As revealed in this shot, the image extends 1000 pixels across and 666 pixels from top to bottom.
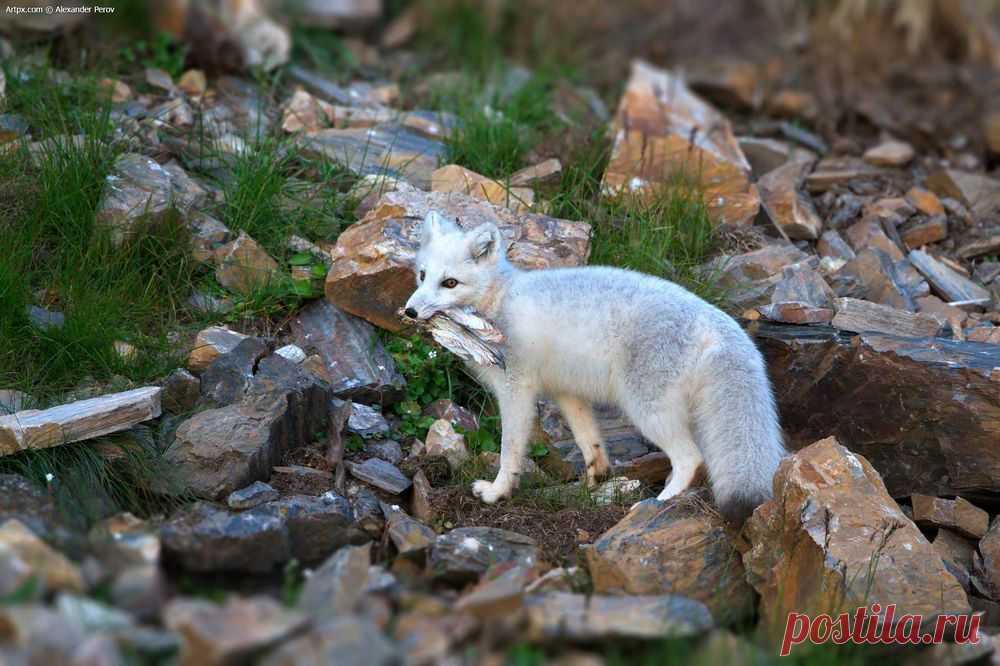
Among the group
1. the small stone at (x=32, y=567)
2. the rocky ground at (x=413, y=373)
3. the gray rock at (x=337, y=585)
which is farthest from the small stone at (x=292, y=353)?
the small stone at (x=32, y=567)

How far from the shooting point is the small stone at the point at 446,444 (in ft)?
19.6

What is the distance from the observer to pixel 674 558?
4.86 meters

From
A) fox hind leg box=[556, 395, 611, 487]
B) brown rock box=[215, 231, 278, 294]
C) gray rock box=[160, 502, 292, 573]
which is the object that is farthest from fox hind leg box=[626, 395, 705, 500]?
brown rock box=[215, 231, 278, 294]

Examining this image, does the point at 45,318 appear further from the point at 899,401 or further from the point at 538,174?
the point at 899,401

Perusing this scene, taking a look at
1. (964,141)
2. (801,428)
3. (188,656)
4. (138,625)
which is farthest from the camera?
(964,141)

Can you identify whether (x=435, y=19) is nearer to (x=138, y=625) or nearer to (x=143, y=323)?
(x=143, y=323)

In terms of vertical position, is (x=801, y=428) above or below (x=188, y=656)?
below

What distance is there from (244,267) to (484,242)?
1781 mm

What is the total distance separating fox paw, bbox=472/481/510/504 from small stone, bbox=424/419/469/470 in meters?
0.32

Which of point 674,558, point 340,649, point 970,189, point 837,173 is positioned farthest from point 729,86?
point 340,649

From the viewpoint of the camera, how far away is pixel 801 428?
6.00 metres

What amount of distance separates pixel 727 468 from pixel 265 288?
2.99 meters

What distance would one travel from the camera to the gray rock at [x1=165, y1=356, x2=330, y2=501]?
536 cm

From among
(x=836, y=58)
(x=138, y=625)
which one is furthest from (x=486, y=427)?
(x=836, y=58)
